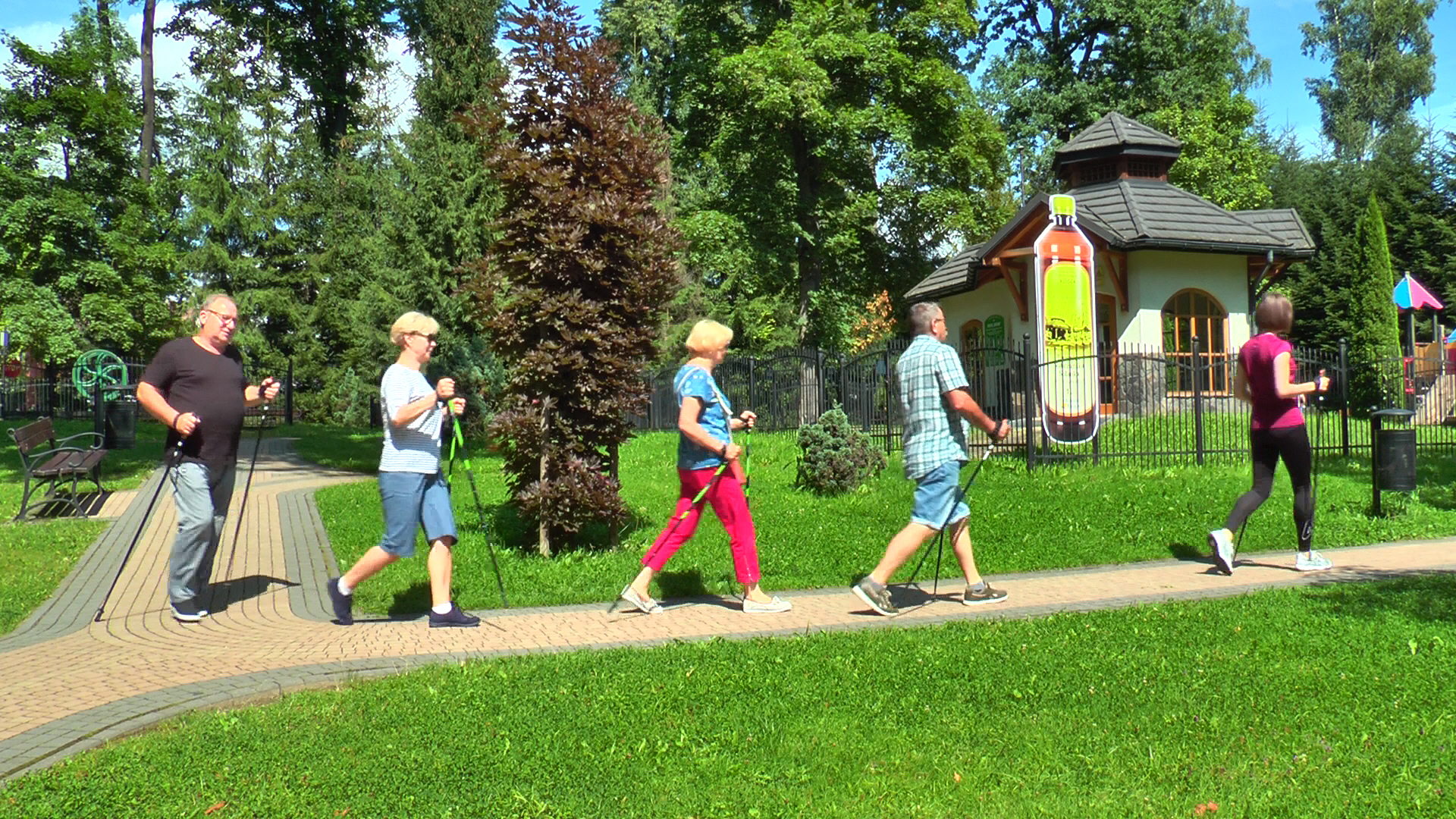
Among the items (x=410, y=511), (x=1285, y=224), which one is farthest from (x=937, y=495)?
(x=1285, y=224)

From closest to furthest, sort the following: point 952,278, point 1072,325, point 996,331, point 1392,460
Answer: point 1392,460
point 1072,325
point 996,331
point 952,278

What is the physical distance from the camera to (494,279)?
8875 mm

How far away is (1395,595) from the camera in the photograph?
280 inches

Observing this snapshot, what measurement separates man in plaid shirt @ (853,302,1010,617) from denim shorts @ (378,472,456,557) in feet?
8.56

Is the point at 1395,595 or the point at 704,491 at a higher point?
the point at 704,491

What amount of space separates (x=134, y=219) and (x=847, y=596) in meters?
17.6

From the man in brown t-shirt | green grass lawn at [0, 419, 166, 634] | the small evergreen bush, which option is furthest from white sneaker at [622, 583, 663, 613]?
the small evergreen bush

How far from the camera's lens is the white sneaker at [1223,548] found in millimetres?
8344

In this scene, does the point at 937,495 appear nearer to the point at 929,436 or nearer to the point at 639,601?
the point at 929,436

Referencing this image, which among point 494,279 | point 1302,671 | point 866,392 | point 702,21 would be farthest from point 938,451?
point 702,21

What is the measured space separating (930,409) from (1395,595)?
126 inches

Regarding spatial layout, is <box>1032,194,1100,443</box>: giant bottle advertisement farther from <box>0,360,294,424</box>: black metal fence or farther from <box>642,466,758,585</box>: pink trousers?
<box>0,360,294,424</box>: black metal fence

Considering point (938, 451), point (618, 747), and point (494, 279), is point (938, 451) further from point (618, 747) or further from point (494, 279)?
point (494, 279)

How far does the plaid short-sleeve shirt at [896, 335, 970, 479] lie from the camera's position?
6.95 metres
